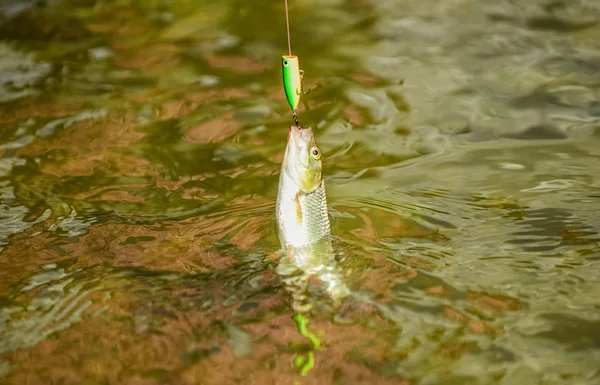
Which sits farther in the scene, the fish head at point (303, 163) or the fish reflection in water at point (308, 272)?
A: the fish reflection in water at point (308, 272)

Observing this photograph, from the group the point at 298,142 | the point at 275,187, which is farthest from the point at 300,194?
the point at 275,187

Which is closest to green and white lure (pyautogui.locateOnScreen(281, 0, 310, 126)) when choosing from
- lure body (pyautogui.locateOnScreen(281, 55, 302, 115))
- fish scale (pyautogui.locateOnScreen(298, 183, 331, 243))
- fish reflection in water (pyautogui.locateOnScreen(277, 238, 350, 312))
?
lure body (pyautogui.locateOnScreen(281, 55, 302, 115))

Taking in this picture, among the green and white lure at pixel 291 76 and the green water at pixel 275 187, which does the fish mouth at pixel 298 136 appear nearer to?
the green and white lure at pixel 291 76

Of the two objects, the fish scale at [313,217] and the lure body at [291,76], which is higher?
the lure body at [291,76]

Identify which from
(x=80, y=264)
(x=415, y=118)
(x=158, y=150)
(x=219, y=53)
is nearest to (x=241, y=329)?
(x=80, y=264)

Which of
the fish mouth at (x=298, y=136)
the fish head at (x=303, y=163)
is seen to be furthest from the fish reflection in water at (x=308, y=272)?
the fish mouth at (x=298, y=136)

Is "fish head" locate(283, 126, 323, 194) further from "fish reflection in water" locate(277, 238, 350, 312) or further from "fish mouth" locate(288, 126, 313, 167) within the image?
"fish reflection in water" locate(277, 238, 350, 312)

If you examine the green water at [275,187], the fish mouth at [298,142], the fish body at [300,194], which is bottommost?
the green water at [275,187]
